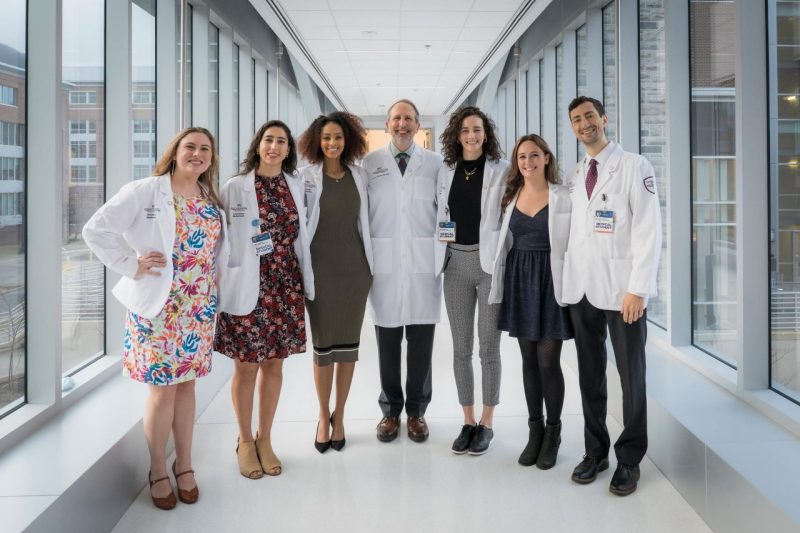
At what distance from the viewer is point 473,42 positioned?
7953 mm

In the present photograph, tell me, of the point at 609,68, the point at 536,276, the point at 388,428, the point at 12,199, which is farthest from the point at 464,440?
the point at 609,68

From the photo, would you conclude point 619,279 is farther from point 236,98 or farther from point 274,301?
point 236,98

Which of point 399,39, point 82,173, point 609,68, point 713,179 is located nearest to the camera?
point 82,173

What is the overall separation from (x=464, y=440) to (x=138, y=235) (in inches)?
76.7

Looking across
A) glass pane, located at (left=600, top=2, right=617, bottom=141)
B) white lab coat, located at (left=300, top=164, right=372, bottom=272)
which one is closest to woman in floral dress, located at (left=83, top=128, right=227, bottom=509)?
white lab coat, located at (left=300, top=164, right=372, bottom=272)

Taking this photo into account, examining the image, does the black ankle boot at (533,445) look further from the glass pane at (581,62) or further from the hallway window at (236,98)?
the hallway window at (236,98)

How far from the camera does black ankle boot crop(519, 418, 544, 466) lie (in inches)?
127

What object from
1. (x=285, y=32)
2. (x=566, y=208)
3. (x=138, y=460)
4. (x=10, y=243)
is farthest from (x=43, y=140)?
(x=285, y=32)

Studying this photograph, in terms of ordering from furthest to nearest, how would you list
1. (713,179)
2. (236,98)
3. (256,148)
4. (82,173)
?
(236,98) < (713,179) < (82,173) < (256,148)

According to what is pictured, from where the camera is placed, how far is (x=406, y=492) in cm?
295

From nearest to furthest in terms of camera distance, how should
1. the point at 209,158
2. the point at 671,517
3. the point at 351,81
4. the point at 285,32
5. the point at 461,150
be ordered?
the point at 671,517, the point at 209,158, the point at 461,150, the point at 285,32, the point at 351,81

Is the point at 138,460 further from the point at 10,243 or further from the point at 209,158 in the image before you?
the point at 209,158

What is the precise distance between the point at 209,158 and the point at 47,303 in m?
0.99

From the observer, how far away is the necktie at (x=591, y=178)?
2880 mm
